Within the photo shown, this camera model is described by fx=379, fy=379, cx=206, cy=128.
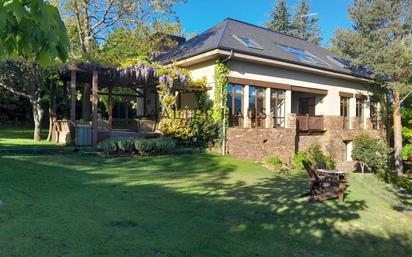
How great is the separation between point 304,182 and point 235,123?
26.6 ft

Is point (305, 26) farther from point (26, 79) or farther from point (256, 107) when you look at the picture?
point (26, 79)

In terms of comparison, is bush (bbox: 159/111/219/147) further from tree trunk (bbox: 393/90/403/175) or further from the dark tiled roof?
tree trunk (bbox: 393/90/403/175)

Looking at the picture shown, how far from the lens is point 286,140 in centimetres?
1914

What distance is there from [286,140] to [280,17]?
138 feet

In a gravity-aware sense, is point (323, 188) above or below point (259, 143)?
below

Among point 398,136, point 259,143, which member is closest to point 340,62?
point 398,136

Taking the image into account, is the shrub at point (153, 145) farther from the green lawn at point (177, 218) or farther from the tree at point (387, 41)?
the tree at point (387, 41)

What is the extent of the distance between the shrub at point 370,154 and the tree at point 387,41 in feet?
9.00

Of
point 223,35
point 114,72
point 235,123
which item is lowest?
point 235,123

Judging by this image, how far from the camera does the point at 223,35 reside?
19.4m

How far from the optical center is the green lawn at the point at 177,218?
187 inches

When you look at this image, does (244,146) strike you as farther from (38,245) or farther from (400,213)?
(38,245)

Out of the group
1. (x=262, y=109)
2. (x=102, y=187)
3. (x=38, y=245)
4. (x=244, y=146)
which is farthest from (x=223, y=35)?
(x=38, y=245)

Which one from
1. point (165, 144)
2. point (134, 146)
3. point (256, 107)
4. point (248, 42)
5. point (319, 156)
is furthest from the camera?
point (319, 156)
